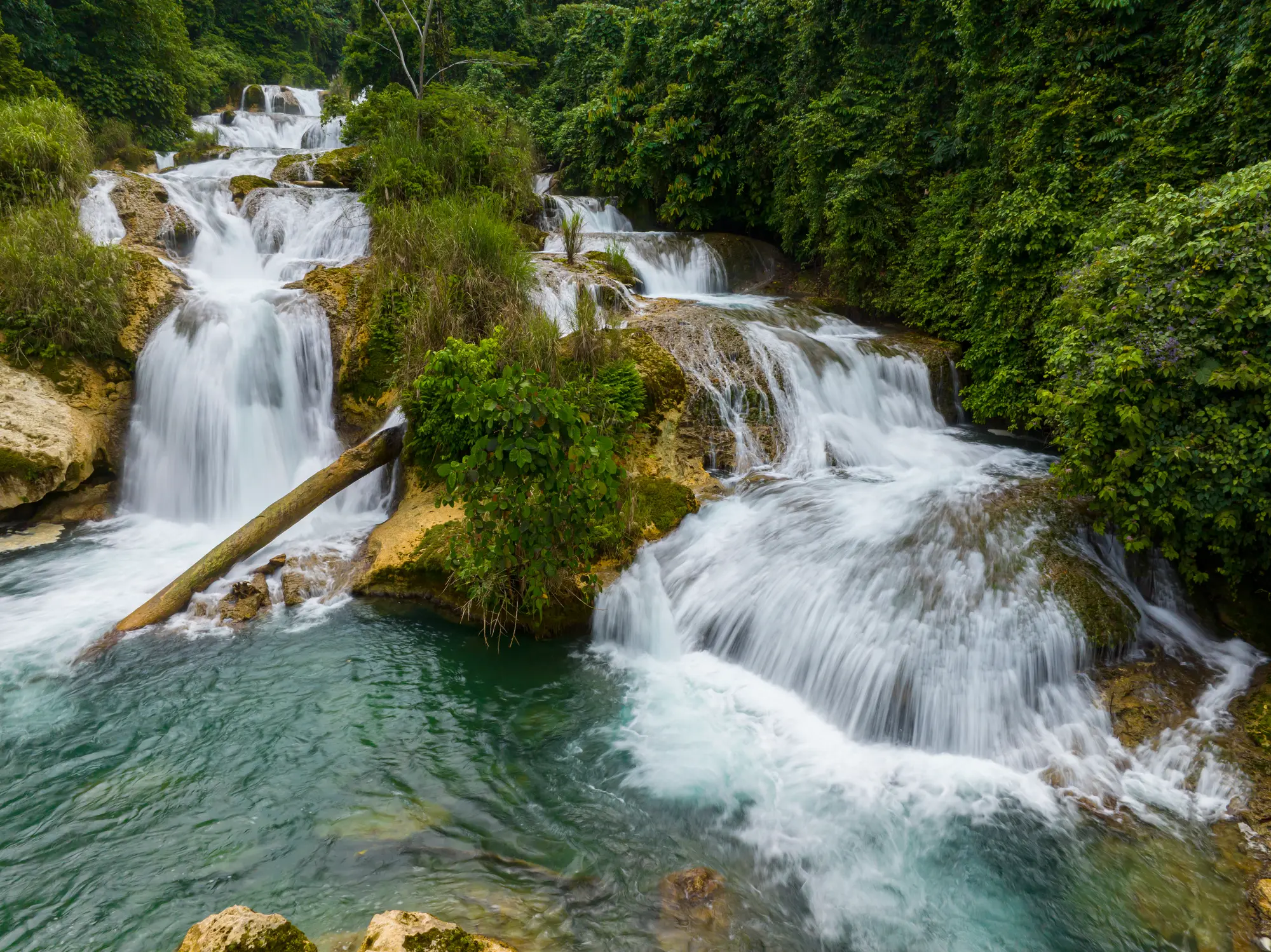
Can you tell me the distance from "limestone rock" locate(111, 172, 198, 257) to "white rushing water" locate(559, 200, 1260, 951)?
9.39 m

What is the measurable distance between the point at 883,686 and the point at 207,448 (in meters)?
Result: 8.01

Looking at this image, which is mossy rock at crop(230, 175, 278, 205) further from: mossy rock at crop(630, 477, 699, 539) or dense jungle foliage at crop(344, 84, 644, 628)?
mossy rock at crop(630, 477, 699, 539)

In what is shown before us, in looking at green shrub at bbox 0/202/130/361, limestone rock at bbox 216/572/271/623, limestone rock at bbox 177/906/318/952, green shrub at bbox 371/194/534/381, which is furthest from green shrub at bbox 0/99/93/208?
limestone rock at bbox 177/906/318/952

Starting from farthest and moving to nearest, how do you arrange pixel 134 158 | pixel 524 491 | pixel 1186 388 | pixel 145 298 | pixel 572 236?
pixel 134 158
pixel 572 236
pixel 145 298
pixel 524 491
pixel 1186 388

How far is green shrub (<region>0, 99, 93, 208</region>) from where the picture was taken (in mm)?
8805

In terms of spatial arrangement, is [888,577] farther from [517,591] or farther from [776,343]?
[776,343]

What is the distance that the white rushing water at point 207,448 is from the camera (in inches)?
250

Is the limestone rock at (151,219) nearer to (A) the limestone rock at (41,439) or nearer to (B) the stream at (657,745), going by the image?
(A) the limestone rock at (41,439)

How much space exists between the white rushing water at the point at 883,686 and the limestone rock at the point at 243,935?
2.34 m

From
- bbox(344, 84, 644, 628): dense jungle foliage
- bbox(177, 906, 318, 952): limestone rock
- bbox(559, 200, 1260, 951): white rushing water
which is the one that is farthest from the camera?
bbox(344, 84, 644, 628): dense jungle foliage

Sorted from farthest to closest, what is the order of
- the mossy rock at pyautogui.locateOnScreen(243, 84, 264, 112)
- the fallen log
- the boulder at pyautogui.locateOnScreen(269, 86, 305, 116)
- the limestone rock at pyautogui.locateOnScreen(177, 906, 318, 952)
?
the boulder at pyautogui.locateOnScreen(269, 86, 305, 116) → the mossy rock at pyautogui.locateOnScreen(243, 84, 264, 112) → the fallen log → the limestone rock at pyautogui.locateOnScreen(177, 906, 318, 952)

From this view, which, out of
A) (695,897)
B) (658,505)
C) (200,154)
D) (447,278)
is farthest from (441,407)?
(200,154)

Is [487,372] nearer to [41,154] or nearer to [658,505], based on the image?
[658,505]

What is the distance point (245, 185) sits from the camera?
1153 centimetres
